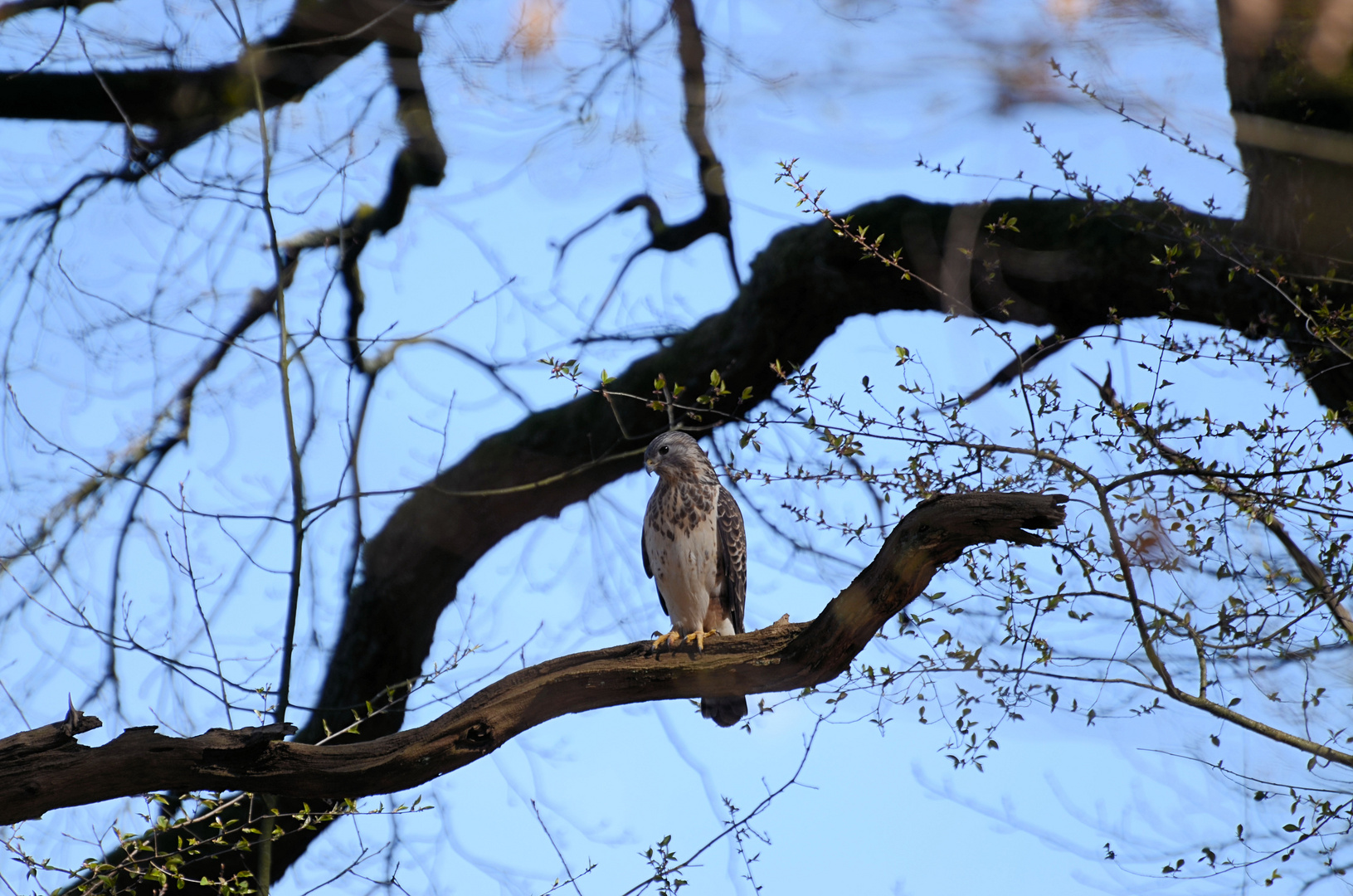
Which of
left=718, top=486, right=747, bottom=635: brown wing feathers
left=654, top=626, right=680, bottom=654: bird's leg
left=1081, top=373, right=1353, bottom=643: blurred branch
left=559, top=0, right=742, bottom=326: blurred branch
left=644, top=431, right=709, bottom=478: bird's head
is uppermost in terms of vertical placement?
left=559, top=0, right=742, bottom=326: blurred branch

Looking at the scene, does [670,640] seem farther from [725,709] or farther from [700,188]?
[700,188]

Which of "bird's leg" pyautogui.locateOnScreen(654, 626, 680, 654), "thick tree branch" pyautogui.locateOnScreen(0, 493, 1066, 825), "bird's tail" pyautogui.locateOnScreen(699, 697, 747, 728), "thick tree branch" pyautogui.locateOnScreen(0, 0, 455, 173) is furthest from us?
"thick tree branch" pyautogui.locateOnScreen(0, 0, 455, 173)

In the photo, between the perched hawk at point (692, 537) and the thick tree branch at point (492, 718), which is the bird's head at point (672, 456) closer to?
the perched hawk at point (692, 537)

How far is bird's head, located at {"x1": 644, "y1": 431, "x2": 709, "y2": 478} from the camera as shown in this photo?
4.68 metres

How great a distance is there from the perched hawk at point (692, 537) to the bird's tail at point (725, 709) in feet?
1.30

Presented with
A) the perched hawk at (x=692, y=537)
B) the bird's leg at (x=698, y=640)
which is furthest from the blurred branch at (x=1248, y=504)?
the perched hawk at (x=692, y=537)

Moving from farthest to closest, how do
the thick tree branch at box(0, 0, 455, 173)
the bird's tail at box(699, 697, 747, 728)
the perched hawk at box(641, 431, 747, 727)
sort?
the thick tree branch at box(0, 0, 455, 173) → the perched hawk at box(641, 431, 747, 727) → the bird's tail at box(699, 697, 747, 728)

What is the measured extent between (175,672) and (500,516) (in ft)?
6.83

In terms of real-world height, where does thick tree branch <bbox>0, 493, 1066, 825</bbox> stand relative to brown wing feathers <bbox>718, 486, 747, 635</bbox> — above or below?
below

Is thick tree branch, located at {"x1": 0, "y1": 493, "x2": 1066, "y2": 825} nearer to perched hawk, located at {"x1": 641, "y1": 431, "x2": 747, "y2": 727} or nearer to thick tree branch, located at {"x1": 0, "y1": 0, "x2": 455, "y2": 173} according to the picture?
perched hawk, located at {"x1": 641, "y1": 431, "x2": 747, "y2": 727}

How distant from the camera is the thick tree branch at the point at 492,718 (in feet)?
8.82

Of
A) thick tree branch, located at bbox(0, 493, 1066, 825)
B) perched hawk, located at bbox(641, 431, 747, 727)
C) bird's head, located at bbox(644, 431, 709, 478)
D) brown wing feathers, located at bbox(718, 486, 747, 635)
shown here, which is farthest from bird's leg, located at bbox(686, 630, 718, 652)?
bird's head, located at bbox(644, 431, 709, 478)

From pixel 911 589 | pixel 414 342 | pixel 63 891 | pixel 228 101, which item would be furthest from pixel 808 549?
pixel 228 101

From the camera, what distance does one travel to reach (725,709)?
425 cm
